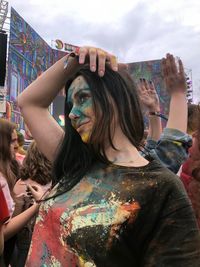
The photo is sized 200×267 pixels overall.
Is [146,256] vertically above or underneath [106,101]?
underneath

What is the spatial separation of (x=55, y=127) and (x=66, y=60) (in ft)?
0.83

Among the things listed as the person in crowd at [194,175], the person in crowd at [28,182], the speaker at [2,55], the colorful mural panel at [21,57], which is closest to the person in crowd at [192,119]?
the person in crowd at [194,175]

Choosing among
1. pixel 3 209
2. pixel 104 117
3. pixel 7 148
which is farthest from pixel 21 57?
pixel 104 117

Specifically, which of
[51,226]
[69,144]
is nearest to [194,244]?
[51,226]

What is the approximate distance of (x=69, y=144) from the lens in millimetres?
1256

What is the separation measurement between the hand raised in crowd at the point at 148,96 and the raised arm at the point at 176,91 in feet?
1.17

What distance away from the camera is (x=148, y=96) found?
1.80 m

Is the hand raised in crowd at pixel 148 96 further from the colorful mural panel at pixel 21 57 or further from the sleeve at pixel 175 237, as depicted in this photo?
the colorful mural panel at pixel 21 57

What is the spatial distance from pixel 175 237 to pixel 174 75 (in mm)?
699

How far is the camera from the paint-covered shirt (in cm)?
91

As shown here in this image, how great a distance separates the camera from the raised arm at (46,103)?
129cm

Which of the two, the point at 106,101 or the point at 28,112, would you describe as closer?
the point at 106,101

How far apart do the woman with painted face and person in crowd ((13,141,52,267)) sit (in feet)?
4.53

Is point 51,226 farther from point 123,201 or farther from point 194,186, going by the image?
point 194,186
